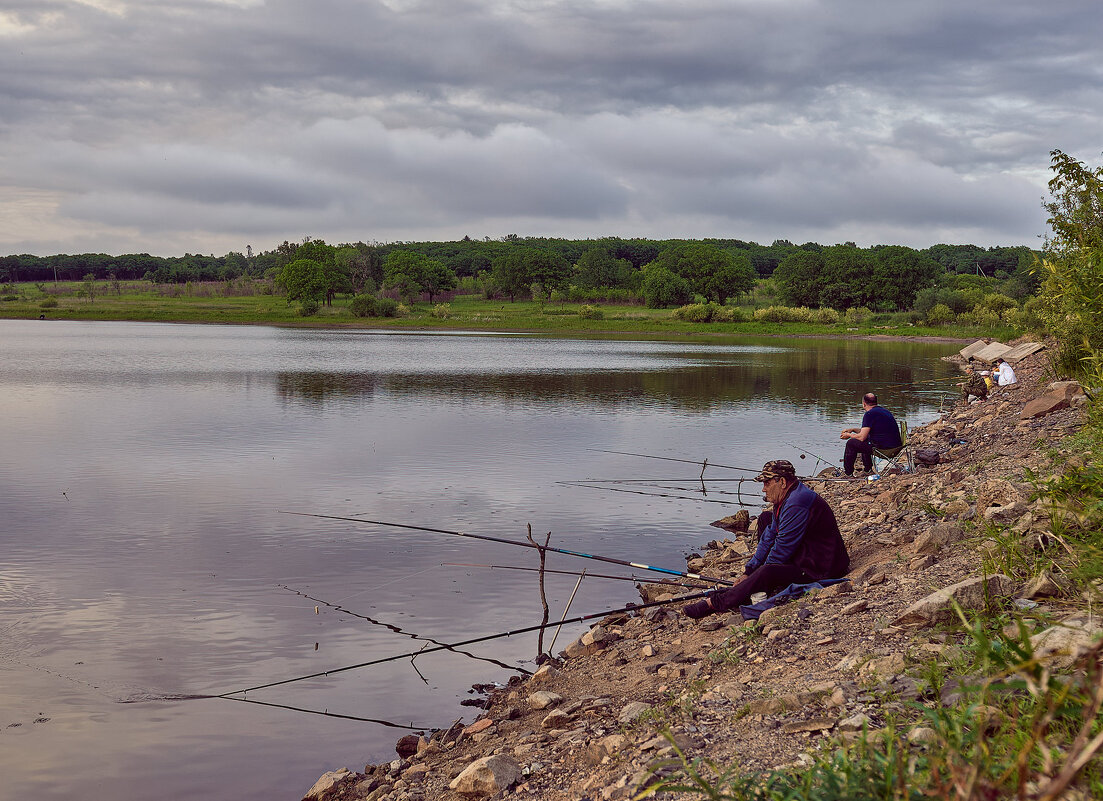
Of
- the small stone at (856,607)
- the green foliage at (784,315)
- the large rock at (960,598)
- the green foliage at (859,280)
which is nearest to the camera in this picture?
the large rock at (960,598)

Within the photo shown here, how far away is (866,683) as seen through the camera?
5.67m

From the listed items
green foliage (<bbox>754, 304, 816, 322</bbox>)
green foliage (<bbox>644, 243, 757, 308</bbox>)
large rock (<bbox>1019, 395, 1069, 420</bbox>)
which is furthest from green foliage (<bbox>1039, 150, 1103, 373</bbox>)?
green foliage (<bbox>644, 243, 757, 308</bbox>)

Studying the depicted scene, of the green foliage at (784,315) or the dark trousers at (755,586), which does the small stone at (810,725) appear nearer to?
the dark trousers at (755,586)

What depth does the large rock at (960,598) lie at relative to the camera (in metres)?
6.24

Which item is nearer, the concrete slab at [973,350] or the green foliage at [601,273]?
the concrete slab at [973,350]

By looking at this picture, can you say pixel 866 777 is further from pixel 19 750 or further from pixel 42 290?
pixel 42 290

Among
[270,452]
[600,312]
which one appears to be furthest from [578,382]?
[600,312]

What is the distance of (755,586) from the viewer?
907 centimetres

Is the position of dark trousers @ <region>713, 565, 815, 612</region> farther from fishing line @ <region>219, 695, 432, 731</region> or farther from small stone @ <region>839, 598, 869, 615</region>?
fishing line @ <region>219, 695, 432, 731</region>

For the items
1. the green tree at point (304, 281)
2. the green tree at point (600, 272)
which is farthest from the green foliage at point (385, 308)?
the green tree at point (600, 272)

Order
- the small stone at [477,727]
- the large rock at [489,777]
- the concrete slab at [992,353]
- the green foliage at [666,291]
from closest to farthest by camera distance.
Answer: the large rock at [489,777], the small stone at [477,727], the concrete slab at [992,353], the green foliage at [666,291]

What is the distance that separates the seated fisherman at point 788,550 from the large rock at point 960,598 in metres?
2.68

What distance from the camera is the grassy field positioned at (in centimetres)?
10269

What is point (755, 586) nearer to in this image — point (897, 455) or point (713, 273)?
point (897, 455)
